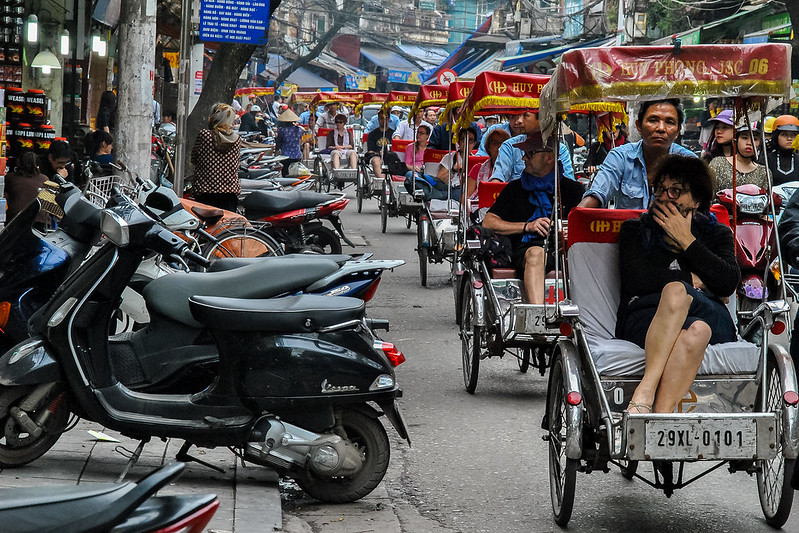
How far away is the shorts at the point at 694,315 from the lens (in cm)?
516

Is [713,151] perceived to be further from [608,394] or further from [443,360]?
[608,394]

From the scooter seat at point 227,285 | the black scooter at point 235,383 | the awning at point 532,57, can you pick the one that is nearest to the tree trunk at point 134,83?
the scooter seat at point 227,285

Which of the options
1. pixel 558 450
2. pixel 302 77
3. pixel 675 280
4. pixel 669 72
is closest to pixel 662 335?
pixel 675 280

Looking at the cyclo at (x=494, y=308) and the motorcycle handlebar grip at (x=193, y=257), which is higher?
the motorcycle handlebar grip at (x=193, y=257)

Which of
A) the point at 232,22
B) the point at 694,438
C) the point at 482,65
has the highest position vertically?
the point at 482,65

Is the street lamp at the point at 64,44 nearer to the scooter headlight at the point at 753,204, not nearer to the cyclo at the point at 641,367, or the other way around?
the scooter headlight at the point at 753,204

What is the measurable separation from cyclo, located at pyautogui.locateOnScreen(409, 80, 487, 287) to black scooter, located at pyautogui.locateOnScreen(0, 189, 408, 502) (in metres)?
5.87

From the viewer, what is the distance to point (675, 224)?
5191mm

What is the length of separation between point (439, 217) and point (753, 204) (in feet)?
14.4

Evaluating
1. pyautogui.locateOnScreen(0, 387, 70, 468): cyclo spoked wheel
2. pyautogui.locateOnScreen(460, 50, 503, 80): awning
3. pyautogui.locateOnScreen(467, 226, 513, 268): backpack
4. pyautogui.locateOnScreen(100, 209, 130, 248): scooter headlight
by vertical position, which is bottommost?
pyautogui.locateOnScreen(0, 387, 70, 468): cyclo spoked wheel

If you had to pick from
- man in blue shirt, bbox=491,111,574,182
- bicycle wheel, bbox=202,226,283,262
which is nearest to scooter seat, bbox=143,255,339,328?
man in blue shirt, bbox=491,111,574,182

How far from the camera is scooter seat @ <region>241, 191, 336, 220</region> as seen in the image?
457 inches

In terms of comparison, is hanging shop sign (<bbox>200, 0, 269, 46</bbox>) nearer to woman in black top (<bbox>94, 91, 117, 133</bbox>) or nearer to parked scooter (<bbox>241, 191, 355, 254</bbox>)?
woman in black top (<bbox>94, 91, 117, 133</bbox>)

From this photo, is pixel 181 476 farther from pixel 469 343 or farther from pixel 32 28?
pixel 32 28
